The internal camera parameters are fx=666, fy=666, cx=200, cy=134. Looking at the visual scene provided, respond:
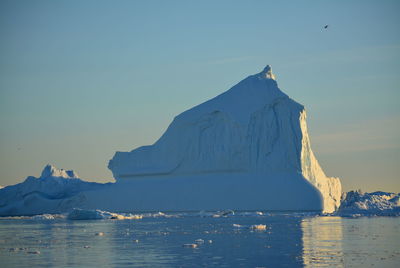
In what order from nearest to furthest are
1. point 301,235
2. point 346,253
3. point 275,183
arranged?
point 346,253
point 301,235
point 275,183

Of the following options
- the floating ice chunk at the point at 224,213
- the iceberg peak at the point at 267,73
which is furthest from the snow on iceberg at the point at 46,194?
the iceberg peak at the point at 267,73

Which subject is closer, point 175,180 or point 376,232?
point 376,232

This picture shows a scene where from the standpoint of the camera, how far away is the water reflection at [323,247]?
12775 millimetres

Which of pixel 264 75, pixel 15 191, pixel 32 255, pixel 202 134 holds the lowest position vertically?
pixel 32 255

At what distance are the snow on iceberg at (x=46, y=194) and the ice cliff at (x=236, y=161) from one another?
3130 mm

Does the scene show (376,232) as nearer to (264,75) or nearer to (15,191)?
(264,75)

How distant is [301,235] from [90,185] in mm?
26708

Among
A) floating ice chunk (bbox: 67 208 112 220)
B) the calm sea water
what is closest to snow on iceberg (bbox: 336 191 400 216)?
the calm sea water

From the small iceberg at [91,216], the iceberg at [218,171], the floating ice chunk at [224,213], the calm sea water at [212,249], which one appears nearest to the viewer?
the calm sea water at [212,249]

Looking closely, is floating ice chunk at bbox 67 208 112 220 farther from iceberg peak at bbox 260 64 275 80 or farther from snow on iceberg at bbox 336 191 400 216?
iceberg peak at bbox 260 64 275 80

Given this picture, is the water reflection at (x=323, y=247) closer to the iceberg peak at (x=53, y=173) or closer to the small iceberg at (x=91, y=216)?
the small iceberg at (x=91, y=216)

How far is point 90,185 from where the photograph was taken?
1719 inches

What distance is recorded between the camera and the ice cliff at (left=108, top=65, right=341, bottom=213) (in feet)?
120

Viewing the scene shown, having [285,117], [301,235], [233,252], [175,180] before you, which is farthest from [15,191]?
[233,252]
